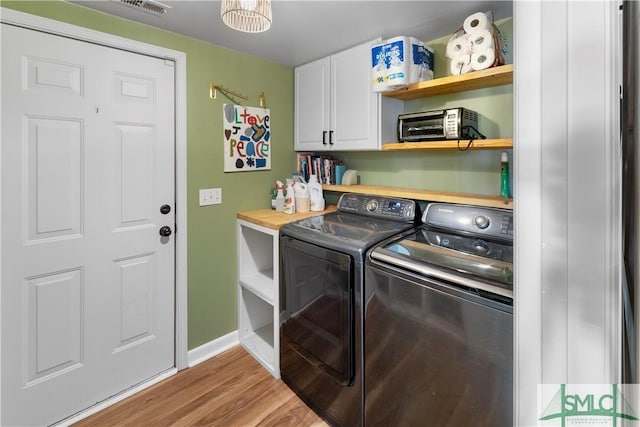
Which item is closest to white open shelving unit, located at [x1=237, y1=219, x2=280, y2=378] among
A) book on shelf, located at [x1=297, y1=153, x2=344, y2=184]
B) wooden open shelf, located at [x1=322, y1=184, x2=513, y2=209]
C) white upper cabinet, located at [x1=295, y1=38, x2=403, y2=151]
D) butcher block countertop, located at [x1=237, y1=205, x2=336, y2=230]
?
butcher block countertop, located at [x1=237, y1=205, x2=336, y2=230]

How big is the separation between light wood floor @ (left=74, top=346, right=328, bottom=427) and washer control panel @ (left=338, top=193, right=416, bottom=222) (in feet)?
4.19

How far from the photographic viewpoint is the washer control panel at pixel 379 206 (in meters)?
2.01

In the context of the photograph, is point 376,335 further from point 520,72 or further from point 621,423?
point 520,72

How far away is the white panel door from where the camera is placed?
1562 millimetres

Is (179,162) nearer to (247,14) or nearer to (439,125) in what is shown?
(247,14)

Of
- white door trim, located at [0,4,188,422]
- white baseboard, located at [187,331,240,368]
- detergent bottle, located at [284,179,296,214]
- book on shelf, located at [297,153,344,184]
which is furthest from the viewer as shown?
book on shelf, located at [297,153,344,184]

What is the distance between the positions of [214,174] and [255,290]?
0.90 m

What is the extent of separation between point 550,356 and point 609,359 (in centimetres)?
10

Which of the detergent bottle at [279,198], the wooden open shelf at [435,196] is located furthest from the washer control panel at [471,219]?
the detergent bottle at [279,198]

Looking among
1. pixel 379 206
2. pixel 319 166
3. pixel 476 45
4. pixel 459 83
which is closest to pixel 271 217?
pixel 319 166

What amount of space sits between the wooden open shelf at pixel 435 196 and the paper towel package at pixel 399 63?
0.66 m

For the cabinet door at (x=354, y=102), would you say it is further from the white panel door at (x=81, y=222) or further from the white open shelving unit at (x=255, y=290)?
the white panel door at (x=81, y=222)

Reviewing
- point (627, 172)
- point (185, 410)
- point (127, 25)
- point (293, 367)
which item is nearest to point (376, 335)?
point (293, 367)

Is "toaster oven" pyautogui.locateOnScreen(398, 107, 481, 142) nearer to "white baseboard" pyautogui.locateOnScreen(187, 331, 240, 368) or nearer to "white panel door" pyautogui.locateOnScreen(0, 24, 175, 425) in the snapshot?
"white panel door" pyautogui.locateOnScreen(0, 24, 175, 425)
